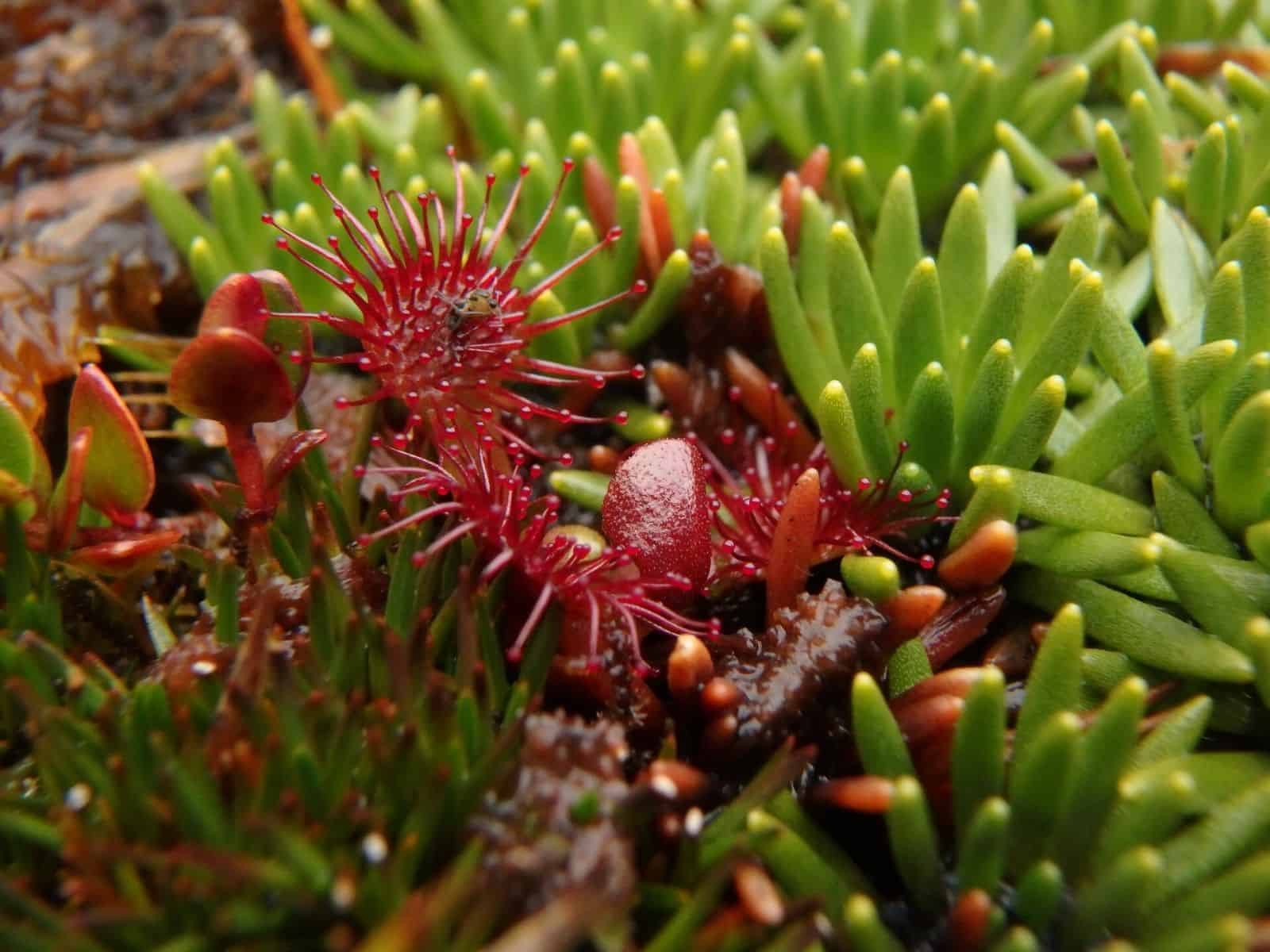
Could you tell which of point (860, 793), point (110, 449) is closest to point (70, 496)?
point (110, 449)

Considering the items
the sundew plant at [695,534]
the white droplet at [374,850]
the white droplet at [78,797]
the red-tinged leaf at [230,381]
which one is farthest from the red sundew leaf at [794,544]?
the white droplet at [78,797]

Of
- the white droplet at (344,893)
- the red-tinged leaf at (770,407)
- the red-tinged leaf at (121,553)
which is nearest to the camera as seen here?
the white droplet at (344,893)

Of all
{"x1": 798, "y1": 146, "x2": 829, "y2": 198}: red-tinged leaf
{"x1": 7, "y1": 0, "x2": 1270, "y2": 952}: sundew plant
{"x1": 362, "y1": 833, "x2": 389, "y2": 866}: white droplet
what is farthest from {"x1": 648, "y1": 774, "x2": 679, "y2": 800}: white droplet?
{"x1": 798, "y1": 146, "x2": 829, "y2": 198}: red-tinged leaf

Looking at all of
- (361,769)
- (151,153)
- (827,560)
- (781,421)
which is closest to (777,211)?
(781,421)

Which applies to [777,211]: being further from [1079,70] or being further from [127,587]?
[127,587]

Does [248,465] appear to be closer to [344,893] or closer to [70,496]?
[70,496]

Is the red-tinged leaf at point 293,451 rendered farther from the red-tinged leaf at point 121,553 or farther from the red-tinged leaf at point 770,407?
the red-tinged leaf at point 770,407

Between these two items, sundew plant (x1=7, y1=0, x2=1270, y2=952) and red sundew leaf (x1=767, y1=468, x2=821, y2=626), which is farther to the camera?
red sundew leaf (x1=767, y1=468, x2=821, y2=626)

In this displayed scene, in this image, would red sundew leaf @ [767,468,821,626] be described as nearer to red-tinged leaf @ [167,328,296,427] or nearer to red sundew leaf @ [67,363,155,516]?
red-tinged leaf @ [167,328,296,427]
